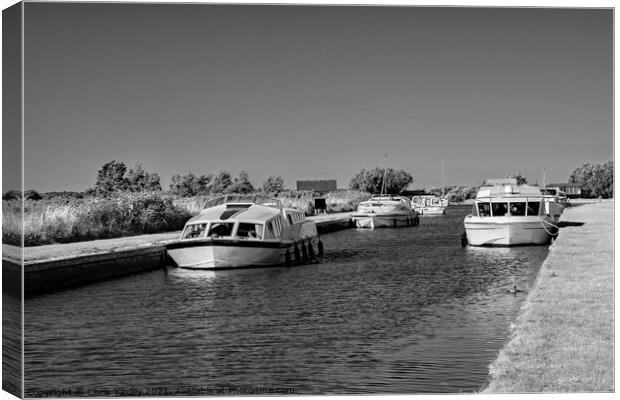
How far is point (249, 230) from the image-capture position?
22984mm

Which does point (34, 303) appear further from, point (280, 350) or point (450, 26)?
point (450, 26)

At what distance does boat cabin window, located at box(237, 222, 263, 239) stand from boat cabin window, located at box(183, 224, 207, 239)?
3.22 ft

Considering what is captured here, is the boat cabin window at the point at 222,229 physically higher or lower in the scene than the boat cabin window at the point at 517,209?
lower

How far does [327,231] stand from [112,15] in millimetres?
29818

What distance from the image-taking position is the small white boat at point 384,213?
149 feet

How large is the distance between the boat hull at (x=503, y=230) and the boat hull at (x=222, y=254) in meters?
9.15

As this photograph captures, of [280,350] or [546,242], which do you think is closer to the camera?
[280,350]

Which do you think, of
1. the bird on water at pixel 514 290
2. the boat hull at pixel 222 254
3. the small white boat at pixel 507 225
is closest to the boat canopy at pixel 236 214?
the boat hull at pixel 222 254

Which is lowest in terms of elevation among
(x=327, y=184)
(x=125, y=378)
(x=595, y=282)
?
(x=125, y=378)

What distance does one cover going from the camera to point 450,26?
10.8 m

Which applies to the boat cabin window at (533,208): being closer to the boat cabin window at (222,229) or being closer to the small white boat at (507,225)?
the small white boat at (507,225)

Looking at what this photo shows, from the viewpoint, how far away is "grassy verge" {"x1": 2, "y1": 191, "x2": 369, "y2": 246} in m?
19.5

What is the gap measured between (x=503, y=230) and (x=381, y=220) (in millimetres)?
18329

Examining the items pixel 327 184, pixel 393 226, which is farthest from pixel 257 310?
pixel 393 226
